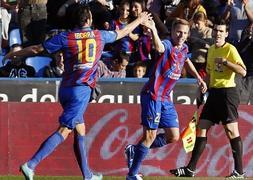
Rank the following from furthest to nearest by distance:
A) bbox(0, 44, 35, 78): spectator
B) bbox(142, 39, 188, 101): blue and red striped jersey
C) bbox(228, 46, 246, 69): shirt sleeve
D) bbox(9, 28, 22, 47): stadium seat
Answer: bbox(9, 28, 22, 47): stadium seat, bbox(0, 44, 35, 78): spectator, bbox(228, 46, 246, 69): shirt sleeve, bbox(142, 39, 188, 101): blue and red striped jersey

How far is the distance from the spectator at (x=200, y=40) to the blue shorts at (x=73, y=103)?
3837mm

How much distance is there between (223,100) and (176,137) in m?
1.19

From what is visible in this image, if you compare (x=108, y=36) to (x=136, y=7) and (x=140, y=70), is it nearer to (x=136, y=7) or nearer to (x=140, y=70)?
(x=140, y=70)

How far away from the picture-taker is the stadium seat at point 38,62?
15195mm

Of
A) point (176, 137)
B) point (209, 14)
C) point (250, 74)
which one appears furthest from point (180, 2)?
point (176, 137)

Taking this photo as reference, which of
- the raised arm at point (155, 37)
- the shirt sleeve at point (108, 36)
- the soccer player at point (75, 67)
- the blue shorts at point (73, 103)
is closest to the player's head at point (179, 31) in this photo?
the raised arm at point (155, 37)

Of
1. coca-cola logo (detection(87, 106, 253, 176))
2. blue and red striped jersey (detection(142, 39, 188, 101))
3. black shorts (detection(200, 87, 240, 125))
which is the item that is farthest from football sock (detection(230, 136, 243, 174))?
blue and red striped jersey (detection(142, 39, 188, 101))

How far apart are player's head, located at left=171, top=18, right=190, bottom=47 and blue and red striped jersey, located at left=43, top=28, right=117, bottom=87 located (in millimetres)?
1014

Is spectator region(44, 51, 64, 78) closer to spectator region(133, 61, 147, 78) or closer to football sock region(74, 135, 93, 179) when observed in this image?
spectator region(133, 61, 147, 78)

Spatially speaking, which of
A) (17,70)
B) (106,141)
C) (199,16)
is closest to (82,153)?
(106,141)

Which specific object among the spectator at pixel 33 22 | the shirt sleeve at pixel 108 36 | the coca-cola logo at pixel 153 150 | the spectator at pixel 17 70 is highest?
the shirt sleeve at pixel 108 36

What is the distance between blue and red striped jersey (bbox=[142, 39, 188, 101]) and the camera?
1177 cm

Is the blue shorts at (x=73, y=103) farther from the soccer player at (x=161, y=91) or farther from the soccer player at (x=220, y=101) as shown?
the soccer player at (x=220, y=101)

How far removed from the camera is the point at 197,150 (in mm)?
13109
